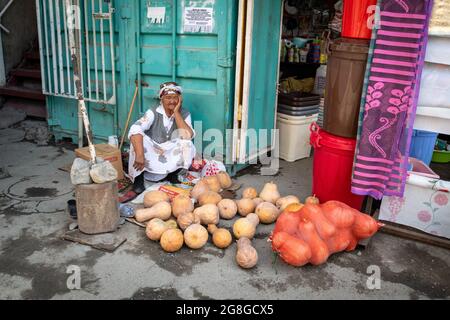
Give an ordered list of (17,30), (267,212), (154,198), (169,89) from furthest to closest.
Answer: (17,30), (169,89), (154,198), (267,212)

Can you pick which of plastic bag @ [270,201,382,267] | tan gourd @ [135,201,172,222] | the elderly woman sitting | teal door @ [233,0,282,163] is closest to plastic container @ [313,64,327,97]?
teal door @ [233,0,282,163]

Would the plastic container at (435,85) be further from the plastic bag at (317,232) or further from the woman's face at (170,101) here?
the woman's face at (170,101)

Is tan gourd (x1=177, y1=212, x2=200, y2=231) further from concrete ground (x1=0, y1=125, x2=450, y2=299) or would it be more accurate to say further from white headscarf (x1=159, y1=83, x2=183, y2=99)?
white headscarf (x1=159, y1=83, x2=183, y2=99)

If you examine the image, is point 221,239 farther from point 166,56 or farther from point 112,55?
point 112,55

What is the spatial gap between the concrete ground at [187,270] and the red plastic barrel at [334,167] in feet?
1.56

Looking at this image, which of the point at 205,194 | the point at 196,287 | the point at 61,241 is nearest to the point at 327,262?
the point at 196,287

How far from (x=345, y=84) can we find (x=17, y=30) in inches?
257

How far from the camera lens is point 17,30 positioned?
23.8 ft

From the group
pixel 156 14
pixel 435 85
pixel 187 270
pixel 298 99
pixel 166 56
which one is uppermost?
pixel 156 14

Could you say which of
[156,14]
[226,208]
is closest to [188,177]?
[226,208]

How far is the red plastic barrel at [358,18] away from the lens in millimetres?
3098

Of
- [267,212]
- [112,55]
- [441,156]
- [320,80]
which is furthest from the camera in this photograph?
[320,80]

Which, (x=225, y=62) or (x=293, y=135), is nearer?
(x=225, y=62)
